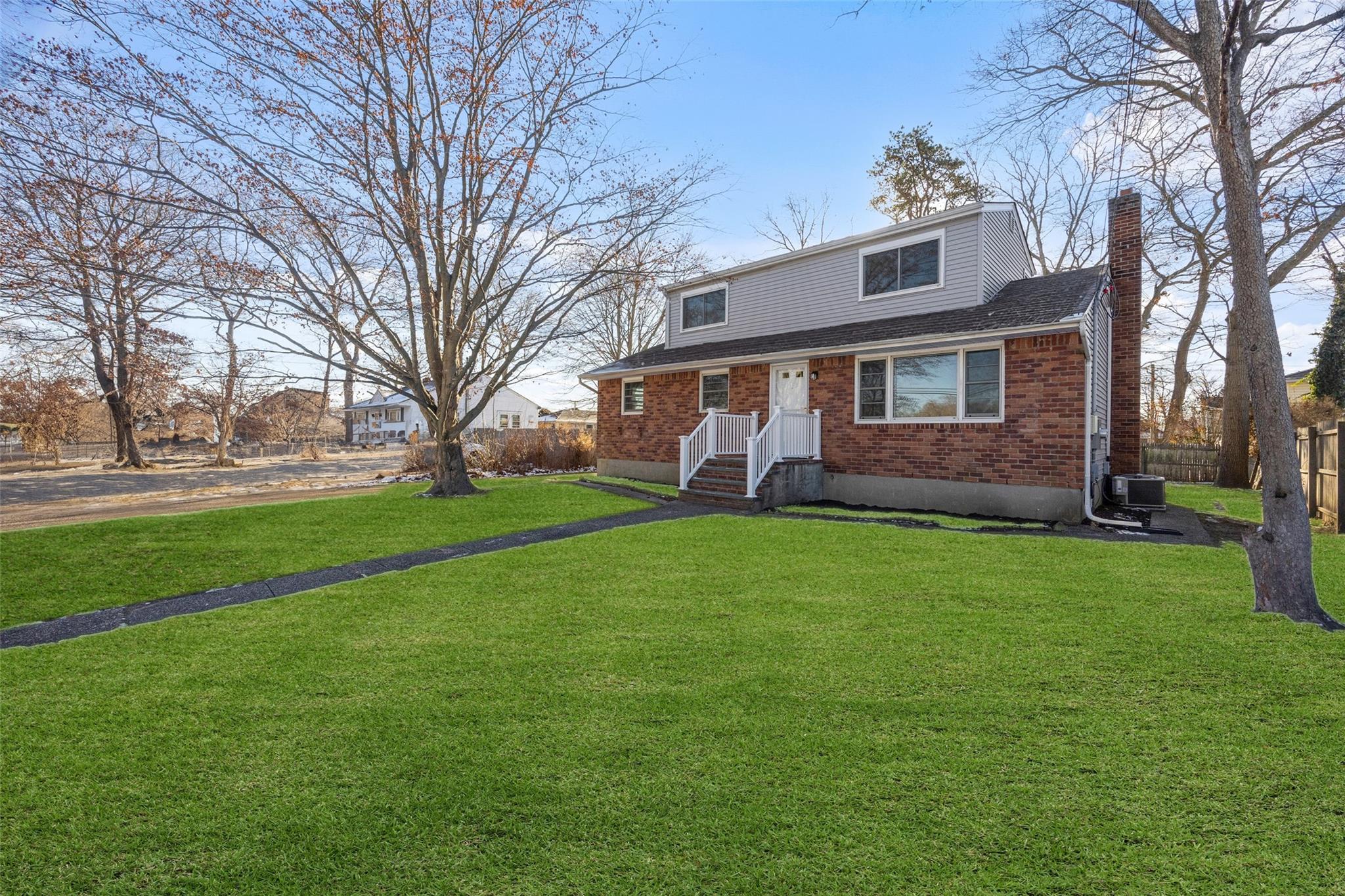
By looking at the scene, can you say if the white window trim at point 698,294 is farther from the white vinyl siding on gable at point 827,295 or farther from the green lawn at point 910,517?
the green lawn at point 910,517

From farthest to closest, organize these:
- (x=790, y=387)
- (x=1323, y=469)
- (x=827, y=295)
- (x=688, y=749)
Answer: (x=827, y=295)
(x=790, y=387)
(x=1323, y=469)
(x=688, y=749)

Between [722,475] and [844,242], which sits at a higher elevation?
[844,242]

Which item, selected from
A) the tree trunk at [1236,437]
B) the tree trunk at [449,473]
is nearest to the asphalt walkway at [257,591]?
the tree trunk at [449,473]

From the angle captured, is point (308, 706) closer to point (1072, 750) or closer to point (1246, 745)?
point (1072, 750)

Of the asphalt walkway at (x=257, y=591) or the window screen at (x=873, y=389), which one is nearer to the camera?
the asphalt walkway at (x=257, y=591)

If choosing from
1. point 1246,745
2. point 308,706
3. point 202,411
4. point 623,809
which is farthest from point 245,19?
point 202,411

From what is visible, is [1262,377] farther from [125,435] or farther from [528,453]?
[125,435]

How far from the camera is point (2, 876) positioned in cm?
197

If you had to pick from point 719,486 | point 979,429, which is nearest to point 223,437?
point 719,486

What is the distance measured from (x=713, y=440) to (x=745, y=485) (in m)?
1.69

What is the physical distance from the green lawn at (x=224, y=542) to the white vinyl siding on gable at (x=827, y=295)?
255 inches

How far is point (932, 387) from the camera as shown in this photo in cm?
1074

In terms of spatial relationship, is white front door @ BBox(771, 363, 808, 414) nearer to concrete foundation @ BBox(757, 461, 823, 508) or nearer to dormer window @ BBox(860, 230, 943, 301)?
concrete foundation @ BBox(757, 461, 823, 508)

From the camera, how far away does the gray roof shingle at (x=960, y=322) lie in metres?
9.73
